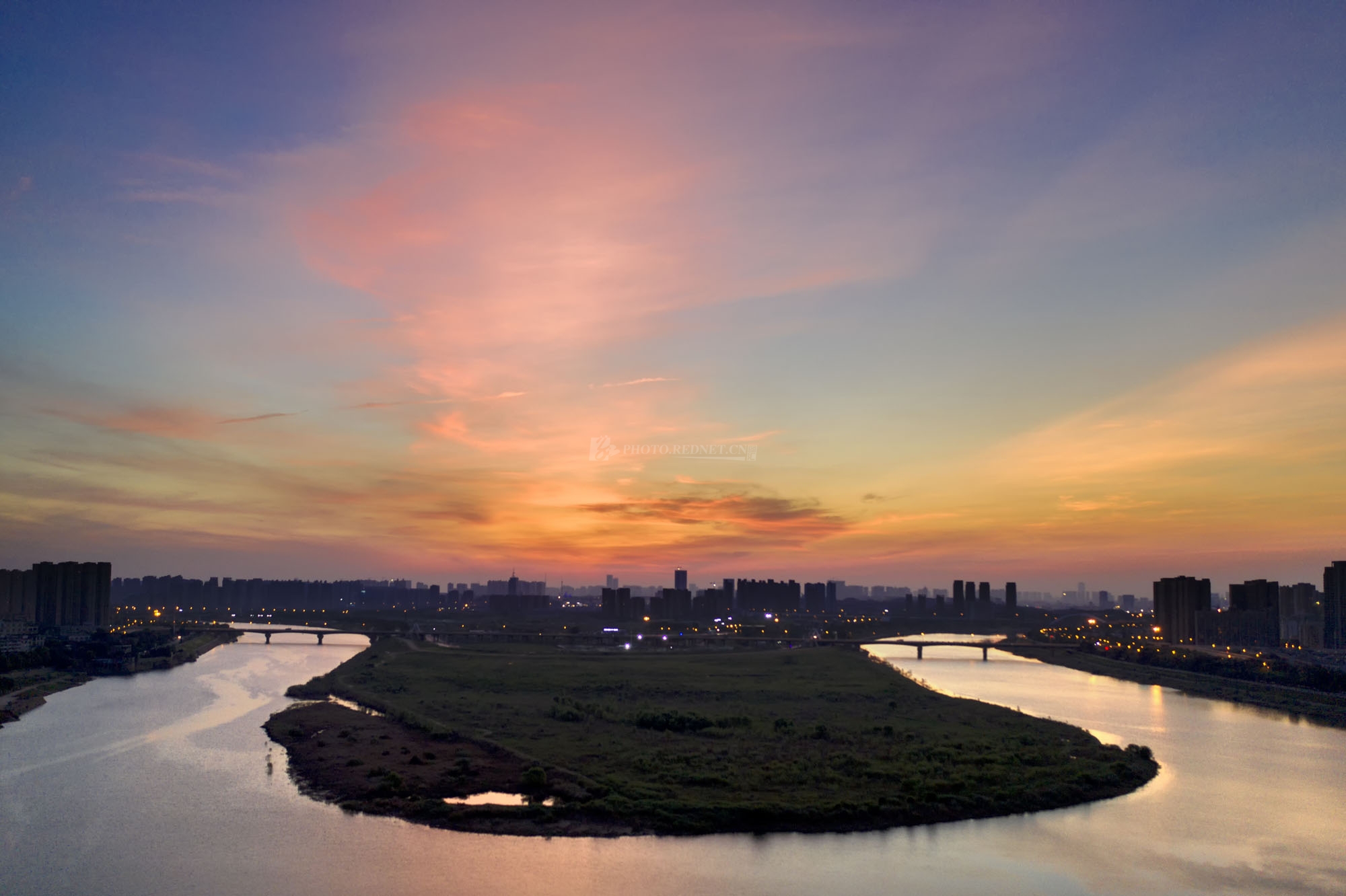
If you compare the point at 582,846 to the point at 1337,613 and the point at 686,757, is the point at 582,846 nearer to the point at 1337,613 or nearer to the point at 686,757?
the point at 686,757

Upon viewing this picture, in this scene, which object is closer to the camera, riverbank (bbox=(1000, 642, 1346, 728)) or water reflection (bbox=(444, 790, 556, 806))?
water reflection (bbox=(444, 790, 556, 806))

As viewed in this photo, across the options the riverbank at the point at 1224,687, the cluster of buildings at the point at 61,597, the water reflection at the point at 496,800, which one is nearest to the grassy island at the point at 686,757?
the water reflection at the point at 496,800

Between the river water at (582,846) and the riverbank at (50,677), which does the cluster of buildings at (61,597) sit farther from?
the river water at (582,846)

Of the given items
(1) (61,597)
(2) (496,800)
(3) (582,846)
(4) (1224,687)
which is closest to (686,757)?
(2) (496,800)

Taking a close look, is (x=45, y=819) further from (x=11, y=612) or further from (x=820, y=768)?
(x=11, y=612)

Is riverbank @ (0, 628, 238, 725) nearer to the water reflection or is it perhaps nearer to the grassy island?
the grassy island

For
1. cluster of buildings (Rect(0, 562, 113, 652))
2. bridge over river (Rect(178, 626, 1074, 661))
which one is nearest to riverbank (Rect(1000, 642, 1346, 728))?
bridge over river (Rect(178, 626, 1074, 661))
